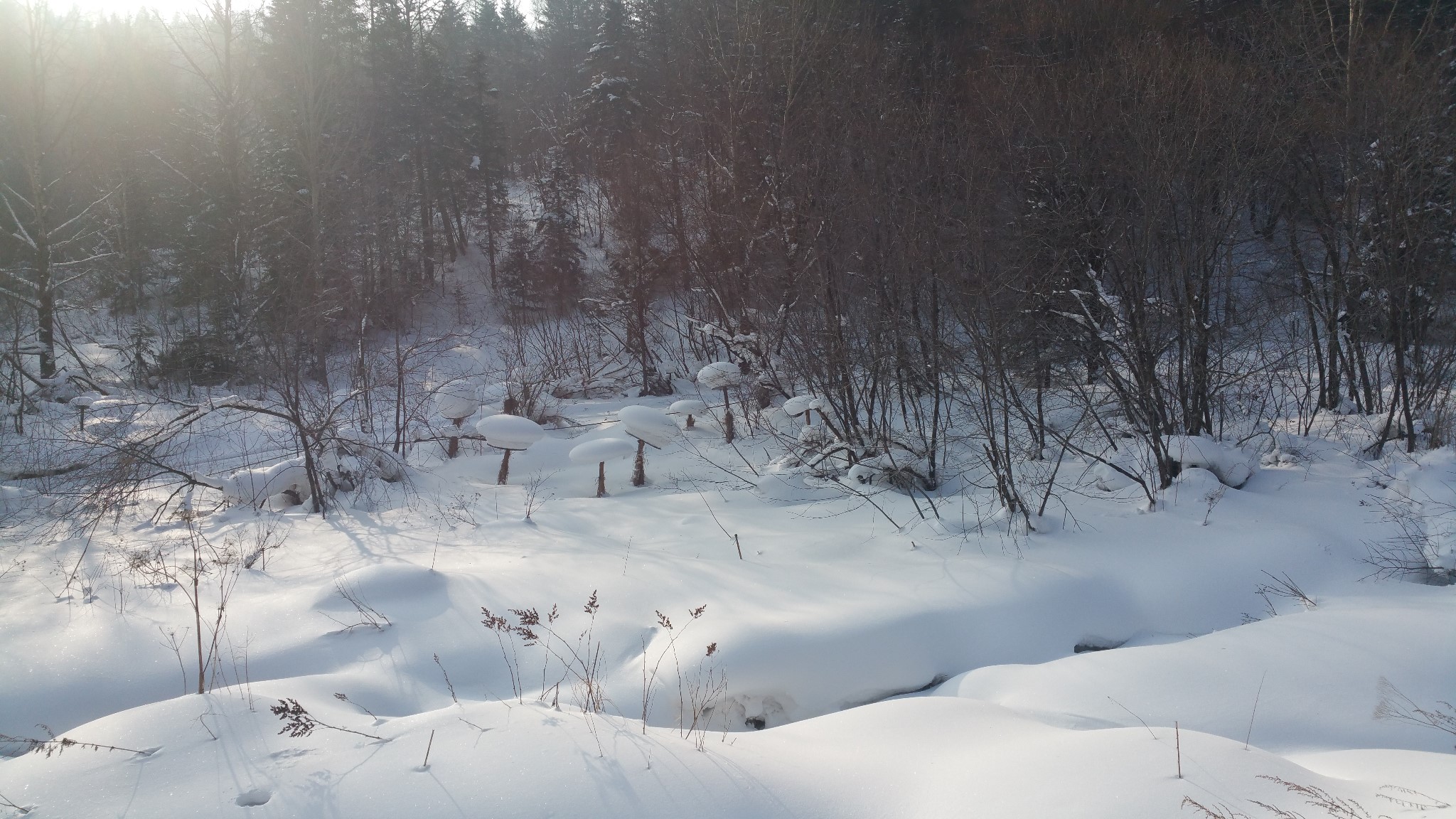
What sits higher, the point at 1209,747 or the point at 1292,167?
the point at 1292,167

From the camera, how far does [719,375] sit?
1242cm

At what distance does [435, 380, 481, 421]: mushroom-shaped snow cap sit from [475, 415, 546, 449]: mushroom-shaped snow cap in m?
2.28

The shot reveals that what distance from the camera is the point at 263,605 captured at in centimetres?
637

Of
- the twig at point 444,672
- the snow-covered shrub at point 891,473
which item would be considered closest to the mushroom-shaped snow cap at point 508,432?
the snow-covered shrub at point 891,473

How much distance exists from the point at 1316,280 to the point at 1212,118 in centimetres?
566

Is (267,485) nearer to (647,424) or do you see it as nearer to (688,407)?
(647,424)

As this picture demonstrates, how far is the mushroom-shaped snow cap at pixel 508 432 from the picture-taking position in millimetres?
10453

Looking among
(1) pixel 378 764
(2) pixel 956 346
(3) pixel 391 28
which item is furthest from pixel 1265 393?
(3) pixel 391 28

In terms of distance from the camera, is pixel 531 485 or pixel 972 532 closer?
pixel 972 532

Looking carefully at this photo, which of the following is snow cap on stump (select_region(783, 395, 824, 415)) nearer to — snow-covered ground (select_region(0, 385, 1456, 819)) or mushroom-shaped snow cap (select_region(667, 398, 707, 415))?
snow-covered ground (select_region(0, 385, 1456, 819))

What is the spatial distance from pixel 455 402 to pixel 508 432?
107 inches

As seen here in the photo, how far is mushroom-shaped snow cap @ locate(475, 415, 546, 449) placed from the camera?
10.5 m

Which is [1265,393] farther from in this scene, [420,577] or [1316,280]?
[420,577]

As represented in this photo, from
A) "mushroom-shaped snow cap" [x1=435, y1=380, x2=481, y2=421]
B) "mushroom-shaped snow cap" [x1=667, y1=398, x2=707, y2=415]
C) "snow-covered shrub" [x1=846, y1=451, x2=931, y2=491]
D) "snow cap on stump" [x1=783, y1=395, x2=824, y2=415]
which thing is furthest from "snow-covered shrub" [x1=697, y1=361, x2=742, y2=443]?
"mushroom-shaped snow cap" [x1=435, y1=380, x2=481, y2=421]
